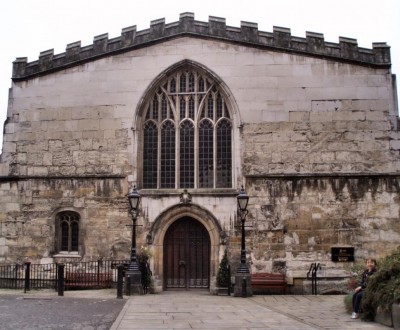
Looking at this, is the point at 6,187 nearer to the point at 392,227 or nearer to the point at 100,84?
the point at 100,84

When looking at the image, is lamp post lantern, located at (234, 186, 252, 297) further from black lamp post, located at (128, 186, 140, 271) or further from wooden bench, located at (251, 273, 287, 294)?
black lamp post, located at (128, 186, 140, 271)

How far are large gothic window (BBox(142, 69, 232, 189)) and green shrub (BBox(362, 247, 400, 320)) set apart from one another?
341 inches

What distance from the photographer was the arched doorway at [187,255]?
18719 mm

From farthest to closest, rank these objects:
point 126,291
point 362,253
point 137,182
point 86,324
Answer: point 137,182, point 362,253, point 126,291, point 86,324

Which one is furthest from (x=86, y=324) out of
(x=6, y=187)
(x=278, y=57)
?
(x=278, y=57)

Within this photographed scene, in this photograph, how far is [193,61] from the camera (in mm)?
19266

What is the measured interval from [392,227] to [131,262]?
8.71 m

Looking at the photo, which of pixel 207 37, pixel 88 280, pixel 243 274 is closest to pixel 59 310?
pixel 88 280

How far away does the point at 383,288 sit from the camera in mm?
10344

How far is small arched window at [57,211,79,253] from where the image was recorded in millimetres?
19094

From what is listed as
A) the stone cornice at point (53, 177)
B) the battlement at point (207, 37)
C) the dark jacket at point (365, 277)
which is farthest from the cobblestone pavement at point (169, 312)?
the battlement at point (207, 37)

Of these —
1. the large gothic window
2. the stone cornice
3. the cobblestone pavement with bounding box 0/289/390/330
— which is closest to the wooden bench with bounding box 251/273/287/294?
the cobblestone pavement with bounding box 0/289/390/330

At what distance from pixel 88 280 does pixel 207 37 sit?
31.3 ft

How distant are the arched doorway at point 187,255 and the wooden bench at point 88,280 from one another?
6.75 ft
